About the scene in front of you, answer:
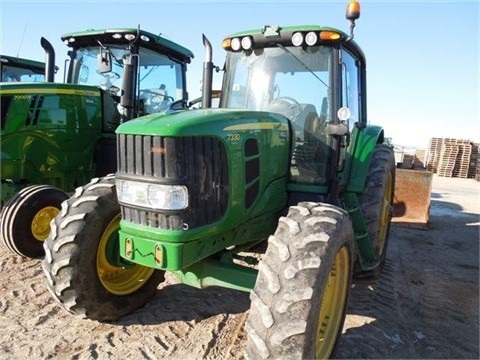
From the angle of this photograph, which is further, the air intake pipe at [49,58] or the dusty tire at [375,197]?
the air intake pipe at [49,58]

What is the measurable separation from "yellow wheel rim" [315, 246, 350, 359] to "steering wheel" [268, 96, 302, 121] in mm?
1263

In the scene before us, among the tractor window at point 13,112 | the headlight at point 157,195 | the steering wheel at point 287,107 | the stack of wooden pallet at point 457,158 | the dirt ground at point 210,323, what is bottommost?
the stack of wooden pallet at point 457,158

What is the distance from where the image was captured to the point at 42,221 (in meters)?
4.61

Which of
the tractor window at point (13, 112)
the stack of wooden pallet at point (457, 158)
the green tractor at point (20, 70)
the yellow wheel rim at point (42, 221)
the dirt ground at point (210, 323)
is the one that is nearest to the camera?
the dirt ground at point (210, 323)

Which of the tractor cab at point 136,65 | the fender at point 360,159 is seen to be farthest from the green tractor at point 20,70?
the fender at point 360,159

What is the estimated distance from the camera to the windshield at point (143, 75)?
5.84 m

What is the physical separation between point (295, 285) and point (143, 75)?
4506mm

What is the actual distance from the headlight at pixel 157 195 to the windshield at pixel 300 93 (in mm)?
1266

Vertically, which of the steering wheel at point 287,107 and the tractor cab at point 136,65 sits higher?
the tractor cab at point 136,65

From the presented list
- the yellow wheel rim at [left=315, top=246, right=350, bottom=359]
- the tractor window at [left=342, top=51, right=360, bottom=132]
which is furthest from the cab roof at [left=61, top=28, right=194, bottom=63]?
the yellow wheel rim at [left=315, top=246, right=350, bottom=359]

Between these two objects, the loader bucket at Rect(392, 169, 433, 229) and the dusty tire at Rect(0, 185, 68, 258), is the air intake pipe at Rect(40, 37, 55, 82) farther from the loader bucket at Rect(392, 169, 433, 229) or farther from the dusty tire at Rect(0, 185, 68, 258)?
the loader bucket at Rect(392, 169, 433, 229)

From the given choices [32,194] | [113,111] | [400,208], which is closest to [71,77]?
[113,111]

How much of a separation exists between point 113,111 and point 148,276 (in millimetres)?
3068

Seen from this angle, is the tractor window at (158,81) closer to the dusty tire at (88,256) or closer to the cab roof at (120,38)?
the cab roof at (120,38)
